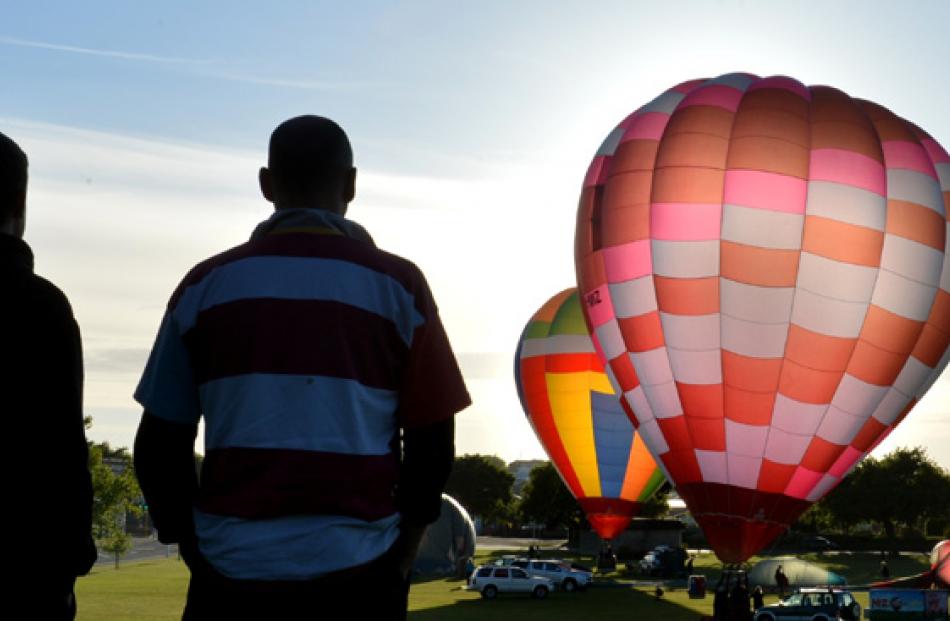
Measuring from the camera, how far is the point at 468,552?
52.8m

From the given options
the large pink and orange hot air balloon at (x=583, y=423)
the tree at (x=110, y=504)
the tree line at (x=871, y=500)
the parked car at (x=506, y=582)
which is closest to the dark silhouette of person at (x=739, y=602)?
the large pink and orange hot air balloon at (x=583, y=423)

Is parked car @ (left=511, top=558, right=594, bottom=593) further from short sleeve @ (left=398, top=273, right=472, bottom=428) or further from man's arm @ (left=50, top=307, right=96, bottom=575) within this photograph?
short sleeve @ (left=398, top=273, right=472, bottom=428)

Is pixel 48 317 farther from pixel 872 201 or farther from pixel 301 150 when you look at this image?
pixel 872 201

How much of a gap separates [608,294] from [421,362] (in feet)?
74.6

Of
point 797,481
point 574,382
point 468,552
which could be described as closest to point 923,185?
point 797,481

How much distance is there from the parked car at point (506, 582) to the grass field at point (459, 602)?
377mm

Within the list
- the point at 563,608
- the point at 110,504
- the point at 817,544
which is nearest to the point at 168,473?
the point at 563,608

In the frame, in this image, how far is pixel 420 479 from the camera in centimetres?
301

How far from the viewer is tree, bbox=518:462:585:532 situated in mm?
91438

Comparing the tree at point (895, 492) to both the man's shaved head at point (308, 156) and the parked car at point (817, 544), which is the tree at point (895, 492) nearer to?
the parked car at point (817, 544)

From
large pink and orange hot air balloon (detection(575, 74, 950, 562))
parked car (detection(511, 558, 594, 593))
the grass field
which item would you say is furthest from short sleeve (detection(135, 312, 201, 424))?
parked car (detection(511, 558, 594, 593))

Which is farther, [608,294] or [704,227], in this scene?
[608,294]

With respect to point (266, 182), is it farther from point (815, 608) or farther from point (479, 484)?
point (479, 484)

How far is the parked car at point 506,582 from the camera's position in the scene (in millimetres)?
42125
